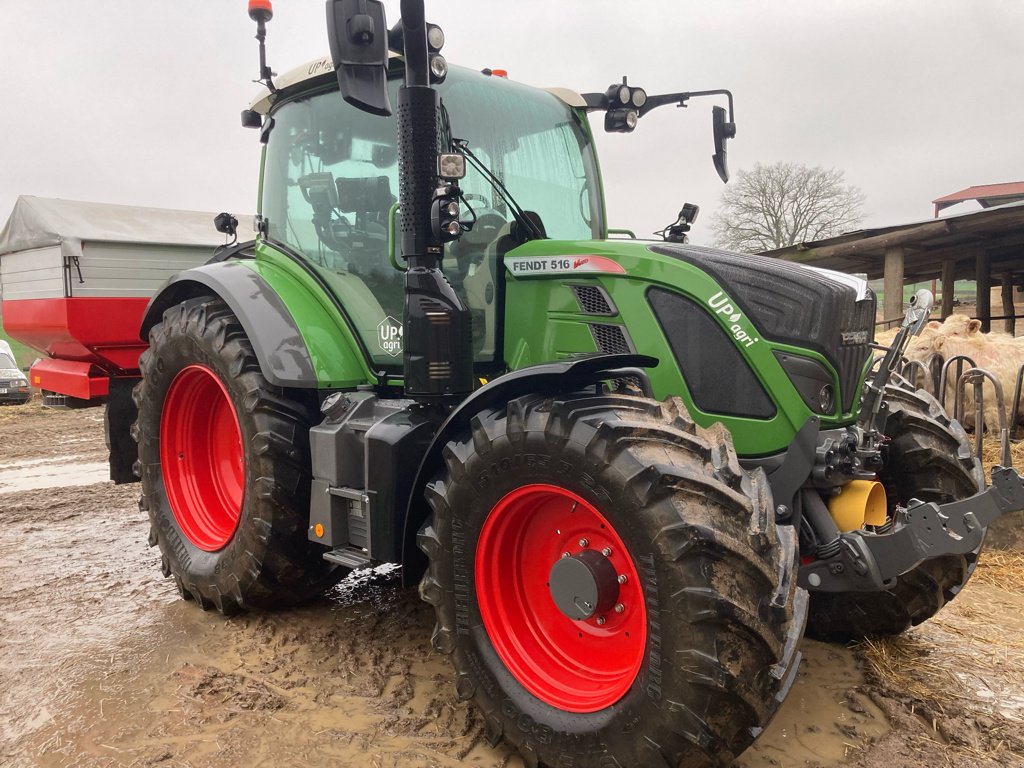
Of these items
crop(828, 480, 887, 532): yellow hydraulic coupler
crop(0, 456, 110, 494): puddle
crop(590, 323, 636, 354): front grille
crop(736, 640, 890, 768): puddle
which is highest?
crop(590, 323, 636, 354): front grille

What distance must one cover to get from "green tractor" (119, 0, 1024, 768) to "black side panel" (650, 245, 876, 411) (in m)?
0.01

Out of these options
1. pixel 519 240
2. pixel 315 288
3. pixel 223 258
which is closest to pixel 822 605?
pixel 519 240

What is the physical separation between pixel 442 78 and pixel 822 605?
2697 mm

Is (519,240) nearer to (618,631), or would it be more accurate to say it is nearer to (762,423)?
(762,423)

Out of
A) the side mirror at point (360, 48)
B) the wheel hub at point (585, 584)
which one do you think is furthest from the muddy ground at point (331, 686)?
the side mirror at point (360, 48)

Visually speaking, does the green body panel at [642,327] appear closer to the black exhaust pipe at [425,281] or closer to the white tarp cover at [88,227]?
the black exhaust pipe at [425,281]

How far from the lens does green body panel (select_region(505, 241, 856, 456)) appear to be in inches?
112

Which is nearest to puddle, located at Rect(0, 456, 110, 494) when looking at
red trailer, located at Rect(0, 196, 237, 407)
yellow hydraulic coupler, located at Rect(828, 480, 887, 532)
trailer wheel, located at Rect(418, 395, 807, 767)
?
red trailer, located at Rect(0, 196, 237, 407)

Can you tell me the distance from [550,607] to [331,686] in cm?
103

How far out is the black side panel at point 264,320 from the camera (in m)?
3.50

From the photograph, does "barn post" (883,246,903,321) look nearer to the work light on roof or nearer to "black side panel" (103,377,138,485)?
"black side panel" (103,377,138,485)

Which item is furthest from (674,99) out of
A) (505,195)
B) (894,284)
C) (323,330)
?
(894,284)

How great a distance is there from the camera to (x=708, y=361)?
2896mm

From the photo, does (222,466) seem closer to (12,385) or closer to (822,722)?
(822,722)
